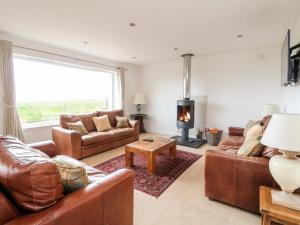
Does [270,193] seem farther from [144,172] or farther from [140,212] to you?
[144,172]

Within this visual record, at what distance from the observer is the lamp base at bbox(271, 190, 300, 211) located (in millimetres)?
1359

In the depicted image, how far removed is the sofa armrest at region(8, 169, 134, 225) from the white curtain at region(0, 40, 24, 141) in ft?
10.3

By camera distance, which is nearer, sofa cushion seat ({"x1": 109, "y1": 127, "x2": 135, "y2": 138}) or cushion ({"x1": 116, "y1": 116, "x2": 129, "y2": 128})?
sofa cushion seat ({"x1": 109, "y1": 127, "x2": 135, "y2": 138})

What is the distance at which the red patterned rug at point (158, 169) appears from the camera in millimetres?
2473

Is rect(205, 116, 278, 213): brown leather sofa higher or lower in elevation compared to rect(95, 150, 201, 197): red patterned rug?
higher

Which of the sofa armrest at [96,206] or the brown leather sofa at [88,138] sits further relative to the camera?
the brown leather sofa at [88,138]

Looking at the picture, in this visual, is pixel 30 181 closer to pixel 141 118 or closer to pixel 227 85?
pixel 227 85

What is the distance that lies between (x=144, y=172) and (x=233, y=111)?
9.97ft

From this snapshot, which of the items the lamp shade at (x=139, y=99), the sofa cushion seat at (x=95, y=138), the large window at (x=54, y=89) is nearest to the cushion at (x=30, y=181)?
the sofa cushion seat at (x=95, y=138)

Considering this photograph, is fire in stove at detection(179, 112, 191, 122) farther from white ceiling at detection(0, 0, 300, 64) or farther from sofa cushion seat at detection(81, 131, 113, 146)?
sofa cushion seat at detection(81, 131, 113, 146)

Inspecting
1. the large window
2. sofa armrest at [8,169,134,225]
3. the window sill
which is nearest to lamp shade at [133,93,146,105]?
the large window

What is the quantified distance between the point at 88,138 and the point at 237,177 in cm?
279

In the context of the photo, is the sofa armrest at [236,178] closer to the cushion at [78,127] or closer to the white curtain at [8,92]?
the cushion at [78,127]

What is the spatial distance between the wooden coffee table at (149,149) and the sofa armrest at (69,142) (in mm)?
1034
